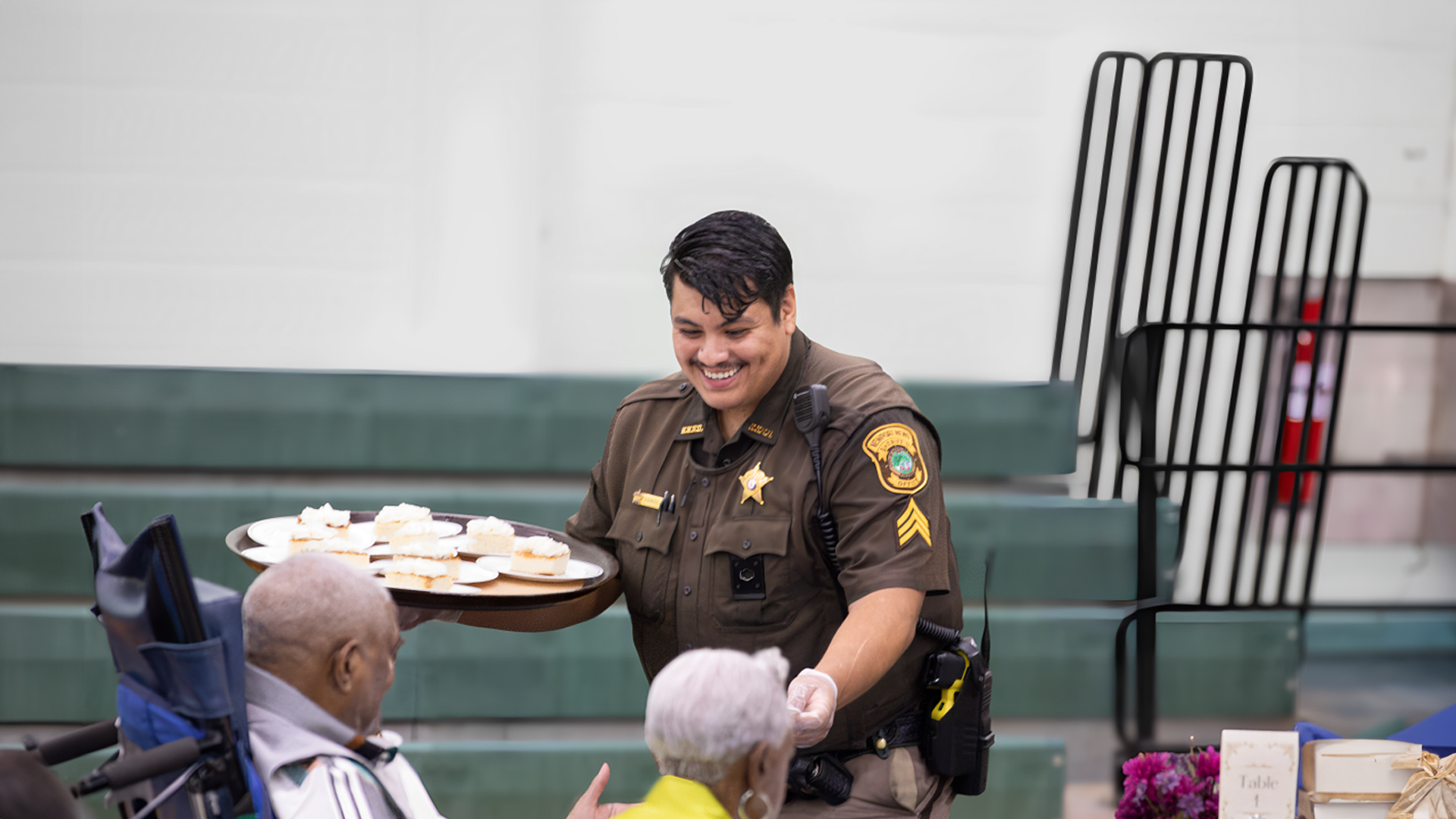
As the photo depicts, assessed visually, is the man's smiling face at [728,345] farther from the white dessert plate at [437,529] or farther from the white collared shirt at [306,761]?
the white collared shirt at [306,761]

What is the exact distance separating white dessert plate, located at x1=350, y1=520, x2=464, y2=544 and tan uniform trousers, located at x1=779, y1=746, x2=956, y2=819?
0.78m

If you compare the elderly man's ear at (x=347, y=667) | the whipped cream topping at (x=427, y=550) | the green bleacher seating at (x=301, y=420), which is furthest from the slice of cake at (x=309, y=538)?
the green bleacher seating at (x=301, y=420)

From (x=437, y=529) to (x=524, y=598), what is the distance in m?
0.39

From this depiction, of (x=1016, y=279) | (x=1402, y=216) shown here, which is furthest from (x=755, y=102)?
(x=1402, y=216)

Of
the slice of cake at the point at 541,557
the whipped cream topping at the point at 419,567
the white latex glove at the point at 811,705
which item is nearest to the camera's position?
the white latex glove at the point at 811,705

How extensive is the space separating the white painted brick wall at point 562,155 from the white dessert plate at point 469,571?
1.80 metres

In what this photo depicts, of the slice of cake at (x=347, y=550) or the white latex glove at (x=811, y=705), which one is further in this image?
the slice of cake at (x=347, y=550)

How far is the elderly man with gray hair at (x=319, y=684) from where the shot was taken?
121 cm

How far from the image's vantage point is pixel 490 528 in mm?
1986

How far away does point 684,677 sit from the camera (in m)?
1.21

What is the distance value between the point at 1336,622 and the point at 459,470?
9.83 ft

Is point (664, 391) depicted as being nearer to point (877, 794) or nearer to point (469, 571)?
point (469, 571)

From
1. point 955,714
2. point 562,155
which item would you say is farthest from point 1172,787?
point 562,155

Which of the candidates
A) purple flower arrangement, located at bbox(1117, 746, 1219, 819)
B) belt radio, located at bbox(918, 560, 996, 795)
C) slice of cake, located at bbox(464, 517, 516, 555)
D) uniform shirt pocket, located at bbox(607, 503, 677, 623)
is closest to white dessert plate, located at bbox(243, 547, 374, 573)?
slice of cake, located at bbox(464, 517, 516, 555)
